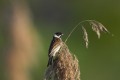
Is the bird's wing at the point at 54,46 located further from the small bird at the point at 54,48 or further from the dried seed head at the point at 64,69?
the dried seed head at the point at 64,69

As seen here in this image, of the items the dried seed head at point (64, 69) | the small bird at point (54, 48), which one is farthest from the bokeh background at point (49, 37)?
the dried seed head at point (64, 69)

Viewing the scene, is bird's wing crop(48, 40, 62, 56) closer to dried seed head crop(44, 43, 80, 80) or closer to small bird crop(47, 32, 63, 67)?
small bird crop(47, 32, 63, 67)

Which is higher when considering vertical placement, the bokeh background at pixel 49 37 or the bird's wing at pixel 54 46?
the bird's wing at pixel 54 46

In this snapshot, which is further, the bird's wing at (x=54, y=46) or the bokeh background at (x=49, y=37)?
the bokeh background at (x=49, y=37)

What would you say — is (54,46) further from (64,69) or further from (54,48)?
(64,69)

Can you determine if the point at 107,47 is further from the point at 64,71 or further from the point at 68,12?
the point at 64,71

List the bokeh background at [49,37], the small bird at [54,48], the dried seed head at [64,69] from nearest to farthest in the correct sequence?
the dried seed head at [64,69] → the small bird at [54,48] → the bokeh background at [49,37]

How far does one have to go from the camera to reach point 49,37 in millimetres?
16766

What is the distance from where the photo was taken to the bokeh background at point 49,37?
11.3 meters

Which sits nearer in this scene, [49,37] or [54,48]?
[54,48]

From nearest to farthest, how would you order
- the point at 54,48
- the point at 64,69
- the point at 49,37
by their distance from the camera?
the point at 64,69
the point at 54,48
the point at 49,37

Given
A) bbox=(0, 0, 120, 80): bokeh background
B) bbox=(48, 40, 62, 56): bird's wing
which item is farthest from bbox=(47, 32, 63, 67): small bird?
bbox=(0, 0, 120, 80): bokeh background

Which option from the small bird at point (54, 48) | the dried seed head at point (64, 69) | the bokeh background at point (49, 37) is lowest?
the bokeh background at point (49, 37)

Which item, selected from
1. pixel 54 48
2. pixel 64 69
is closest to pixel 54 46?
pixel 54 48
